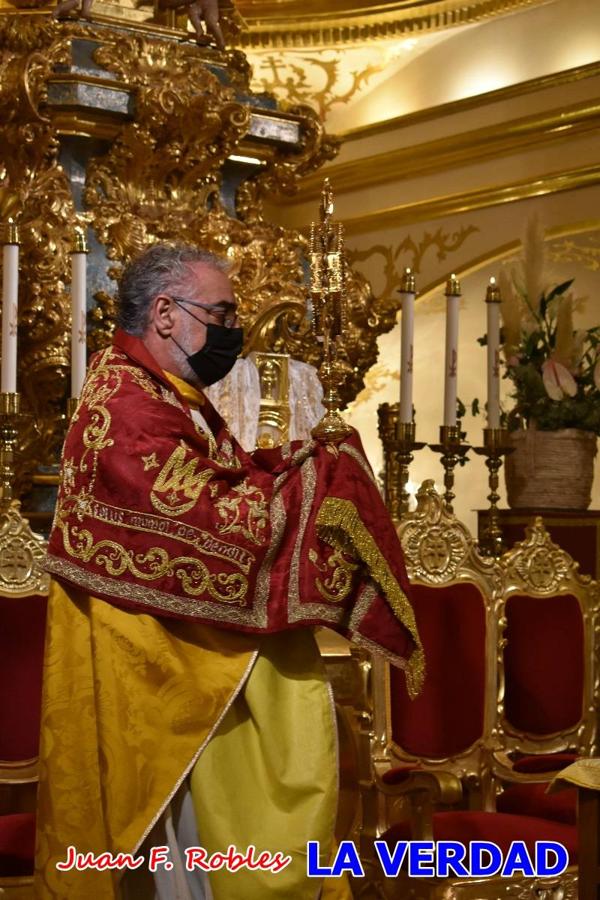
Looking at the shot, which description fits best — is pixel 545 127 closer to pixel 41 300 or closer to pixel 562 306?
pixel 562 306

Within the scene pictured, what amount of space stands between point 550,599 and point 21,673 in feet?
4.72

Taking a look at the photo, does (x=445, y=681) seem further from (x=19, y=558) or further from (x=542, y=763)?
(x=19, y=558)

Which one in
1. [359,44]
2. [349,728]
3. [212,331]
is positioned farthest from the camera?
[359,44]

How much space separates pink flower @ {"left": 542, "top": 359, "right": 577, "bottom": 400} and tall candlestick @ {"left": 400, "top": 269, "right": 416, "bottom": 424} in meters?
0.77

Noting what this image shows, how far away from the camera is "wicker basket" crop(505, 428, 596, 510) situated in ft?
16.5

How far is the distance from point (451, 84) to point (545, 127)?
85 centimetres

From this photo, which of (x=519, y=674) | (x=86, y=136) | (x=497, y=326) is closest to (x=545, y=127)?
(x=497, y=326)

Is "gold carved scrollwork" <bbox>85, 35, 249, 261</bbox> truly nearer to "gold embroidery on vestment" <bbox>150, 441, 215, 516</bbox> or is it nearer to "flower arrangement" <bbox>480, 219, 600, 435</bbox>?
"flower arrangement" <bbox>480, 219, 600, 435</bbox>

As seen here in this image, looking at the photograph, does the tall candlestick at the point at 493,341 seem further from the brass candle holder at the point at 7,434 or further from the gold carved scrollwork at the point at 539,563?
the brass candle holder at the point at 7,434

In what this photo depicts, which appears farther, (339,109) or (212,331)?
(339,109)

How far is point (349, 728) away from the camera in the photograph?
10.5ft

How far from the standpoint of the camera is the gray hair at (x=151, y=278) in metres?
2.94

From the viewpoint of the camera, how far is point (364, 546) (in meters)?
2.71

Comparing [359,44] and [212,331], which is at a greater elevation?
[359,44]
